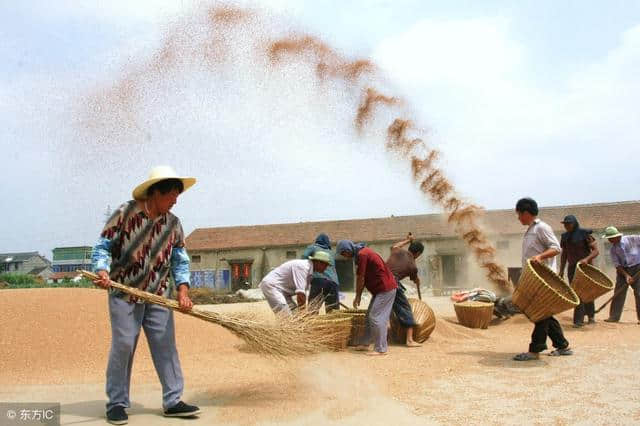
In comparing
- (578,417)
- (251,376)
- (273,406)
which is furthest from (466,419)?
(251,376)

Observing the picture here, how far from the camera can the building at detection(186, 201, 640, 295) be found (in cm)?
2566

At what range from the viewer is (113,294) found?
3.67 m

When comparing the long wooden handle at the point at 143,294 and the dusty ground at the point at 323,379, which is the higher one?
the long wooden handle at the point at 143,294

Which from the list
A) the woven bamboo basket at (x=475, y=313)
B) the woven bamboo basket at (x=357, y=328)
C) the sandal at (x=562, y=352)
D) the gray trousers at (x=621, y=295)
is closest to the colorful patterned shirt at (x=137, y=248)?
the woven bamboo basket at (x=357, y=328)

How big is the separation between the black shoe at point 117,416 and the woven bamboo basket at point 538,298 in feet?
13.2

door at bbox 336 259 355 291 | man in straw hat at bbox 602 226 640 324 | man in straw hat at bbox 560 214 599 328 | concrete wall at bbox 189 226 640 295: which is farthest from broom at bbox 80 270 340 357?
door at bbox 336 259 355 291

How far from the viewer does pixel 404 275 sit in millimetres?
7781

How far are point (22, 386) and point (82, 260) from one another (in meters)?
46.6

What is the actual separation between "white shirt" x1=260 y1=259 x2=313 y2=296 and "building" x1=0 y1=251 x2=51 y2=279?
6503 centimetres

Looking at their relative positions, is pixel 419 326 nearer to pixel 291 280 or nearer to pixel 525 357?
pixel 525 357

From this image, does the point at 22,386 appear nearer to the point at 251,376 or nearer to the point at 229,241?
the point at 251,376

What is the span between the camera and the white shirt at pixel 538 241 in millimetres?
5883

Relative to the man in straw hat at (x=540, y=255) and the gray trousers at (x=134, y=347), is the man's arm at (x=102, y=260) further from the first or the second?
the man in straw hat at (x=540, y=255)

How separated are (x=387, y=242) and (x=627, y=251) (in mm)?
18922
